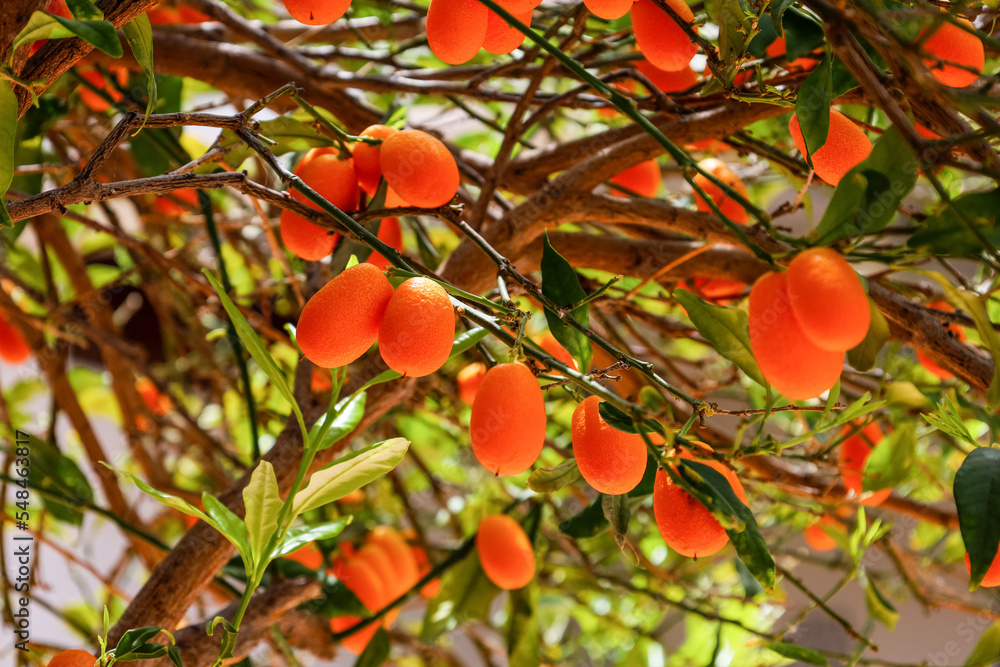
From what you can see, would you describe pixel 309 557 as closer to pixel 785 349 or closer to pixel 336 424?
pixel 336 424

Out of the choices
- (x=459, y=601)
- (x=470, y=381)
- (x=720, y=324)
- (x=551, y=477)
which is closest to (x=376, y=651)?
(x=459, y=601)

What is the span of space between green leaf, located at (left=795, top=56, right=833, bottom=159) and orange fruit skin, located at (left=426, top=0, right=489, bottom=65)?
0.16 metres

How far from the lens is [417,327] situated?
0.96 feet

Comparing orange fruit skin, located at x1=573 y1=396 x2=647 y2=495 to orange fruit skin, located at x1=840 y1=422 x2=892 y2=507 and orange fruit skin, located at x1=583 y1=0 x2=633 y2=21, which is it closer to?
orange fruit skin, located at x1=583 y1=0 x2=633 y2=21

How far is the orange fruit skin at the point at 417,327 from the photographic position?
29cm

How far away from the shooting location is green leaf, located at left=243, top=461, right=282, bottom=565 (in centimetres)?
35

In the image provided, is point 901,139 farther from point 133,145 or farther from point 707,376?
point 707,376

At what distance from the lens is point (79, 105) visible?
2.50 ft

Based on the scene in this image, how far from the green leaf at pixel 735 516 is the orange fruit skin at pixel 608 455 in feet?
0.08

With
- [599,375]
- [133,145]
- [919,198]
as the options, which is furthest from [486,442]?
[919,198]

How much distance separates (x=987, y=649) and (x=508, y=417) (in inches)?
15.9

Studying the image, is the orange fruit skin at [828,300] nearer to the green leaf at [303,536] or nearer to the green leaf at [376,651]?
the green leaf at [303,536]

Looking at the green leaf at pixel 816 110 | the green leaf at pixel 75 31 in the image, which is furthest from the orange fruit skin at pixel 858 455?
the green leaf at pixel 75 31

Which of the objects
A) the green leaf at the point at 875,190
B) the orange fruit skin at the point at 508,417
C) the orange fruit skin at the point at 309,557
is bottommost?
the orange fruit skin at the point at 309,557
